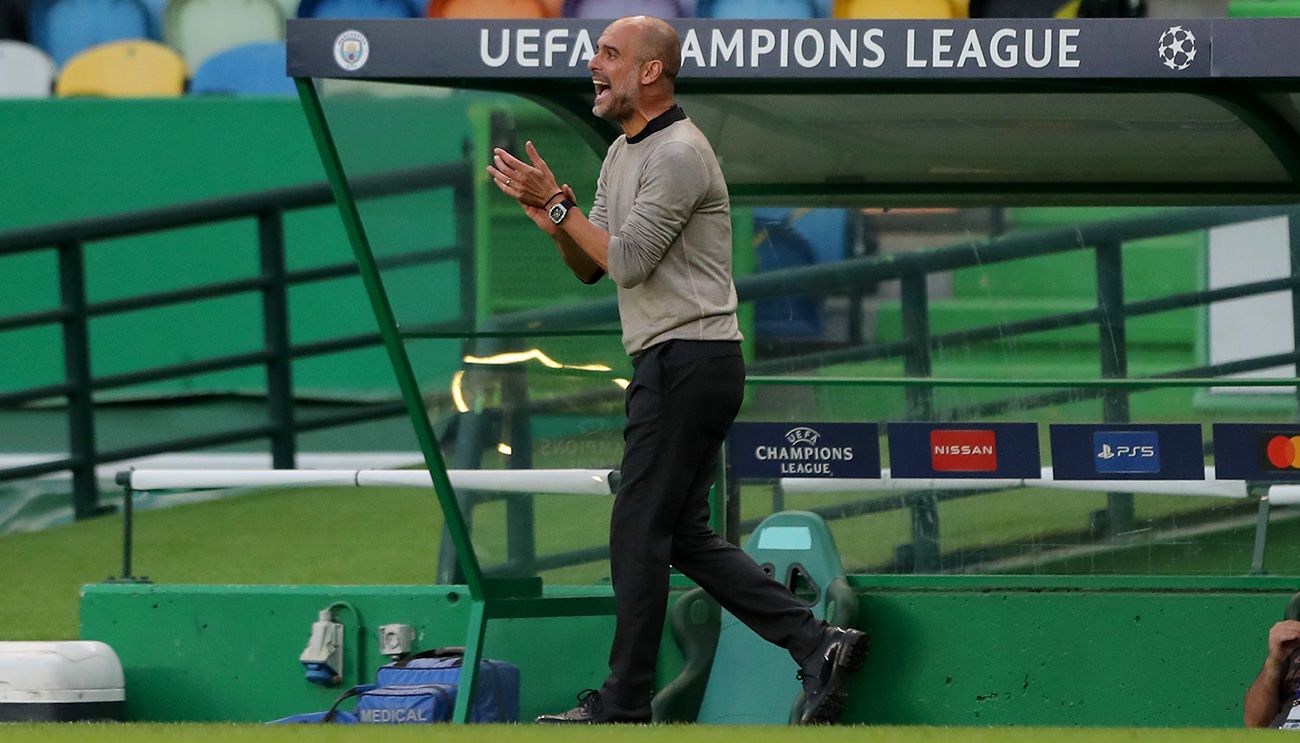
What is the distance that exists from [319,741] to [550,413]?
6.50 feet

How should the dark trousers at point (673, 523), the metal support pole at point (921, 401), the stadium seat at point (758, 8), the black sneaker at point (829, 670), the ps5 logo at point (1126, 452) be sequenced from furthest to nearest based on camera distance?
the stadium seat at point (758, 8), the metal support pole at point (921, 401), the ps5 logo at point (1126, 452), the black sneaker at point (829, 670), the dark trousers at point (673, 523)

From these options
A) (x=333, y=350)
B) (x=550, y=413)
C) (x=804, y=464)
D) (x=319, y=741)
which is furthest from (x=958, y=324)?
(x=333, y=350)

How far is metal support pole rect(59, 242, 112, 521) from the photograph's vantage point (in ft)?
30.3

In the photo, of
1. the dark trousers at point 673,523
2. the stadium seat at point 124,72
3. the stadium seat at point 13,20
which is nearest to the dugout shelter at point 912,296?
the dark trousers at point 673,523

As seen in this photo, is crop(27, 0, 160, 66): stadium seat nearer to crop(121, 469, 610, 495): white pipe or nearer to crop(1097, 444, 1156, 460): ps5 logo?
crop(121, 469, 610, 495): white pipe

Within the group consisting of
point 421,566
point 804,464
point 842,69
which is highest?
point 842,69

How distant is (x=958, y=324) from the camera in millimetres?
5785

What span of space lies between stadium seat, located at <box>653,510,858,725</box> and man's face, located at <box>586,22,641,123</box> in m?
1.36

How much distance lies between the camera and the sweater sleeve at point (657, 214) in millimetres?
4523

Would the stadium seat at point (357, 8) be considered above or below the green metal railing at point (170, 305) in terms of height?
above

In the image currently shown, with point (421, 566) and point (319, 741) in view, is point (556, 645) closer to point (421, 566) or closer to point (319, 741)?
point (319, 741)

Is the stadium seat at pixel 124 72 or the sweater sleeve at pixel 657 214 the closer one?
the sweater sleeve at pixel 657 214

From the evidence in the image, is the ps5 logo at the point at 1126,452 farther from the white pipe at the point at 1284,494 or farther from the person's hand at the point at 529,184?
the person's hand at the point at 529,184

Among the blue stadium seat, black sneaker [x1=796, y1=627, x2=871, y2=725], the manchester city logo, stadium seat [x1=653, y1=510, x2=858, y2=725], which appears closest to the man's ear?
the manchester city logo
